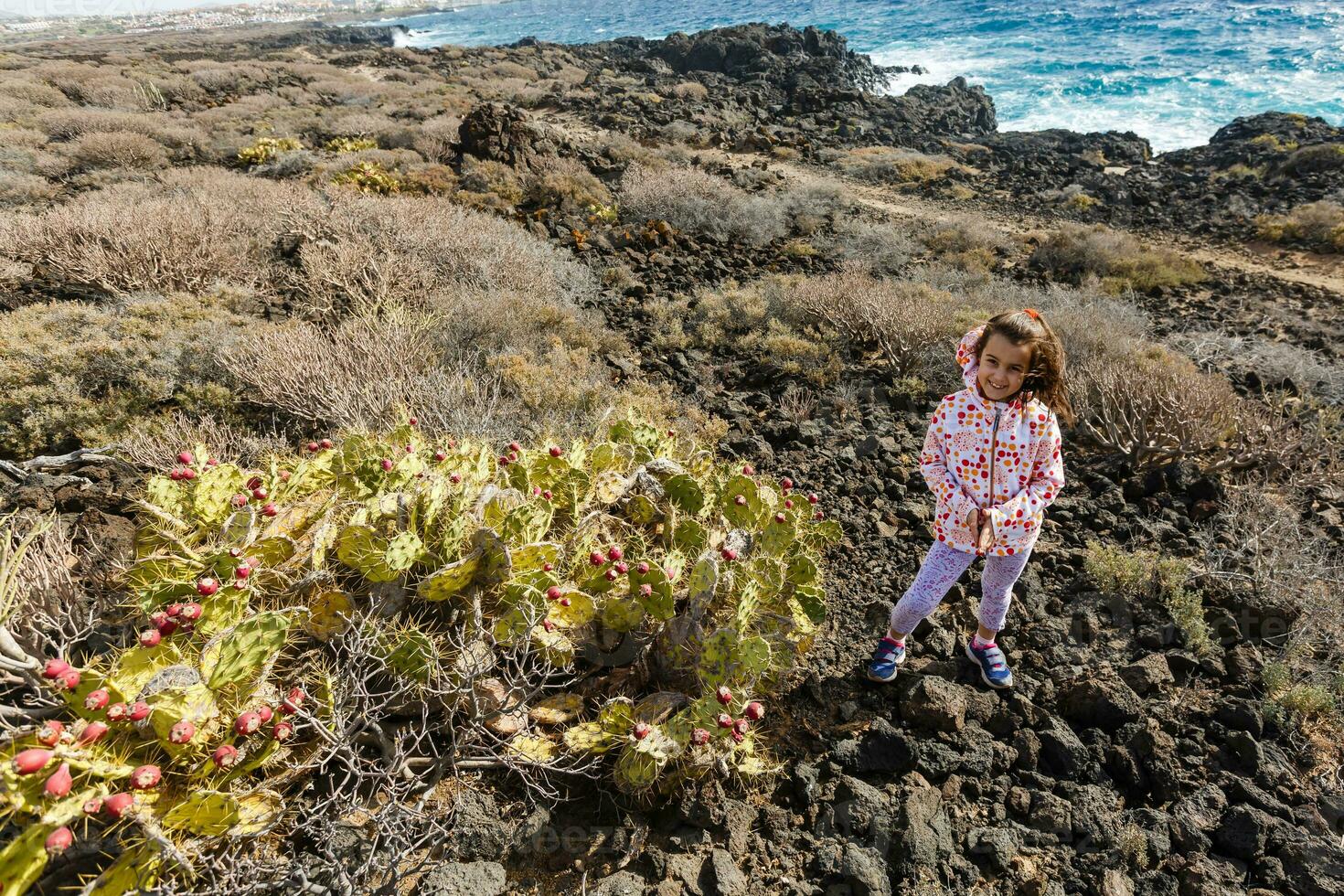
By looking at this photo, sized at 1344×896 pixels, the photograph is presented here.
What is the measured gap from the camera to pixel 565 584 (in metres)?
2.50

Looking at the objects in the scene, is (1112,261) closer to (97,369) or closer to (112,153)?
(97,369)

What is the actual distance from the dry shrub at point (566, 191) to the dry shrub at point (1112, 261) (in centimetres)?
712

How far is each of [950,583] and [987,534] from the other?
0.38 metres

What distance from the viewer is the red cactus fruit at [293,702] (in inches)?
70.0

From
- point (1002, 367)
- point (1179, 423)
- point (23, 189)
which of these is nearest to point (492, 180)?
point (23, 189)

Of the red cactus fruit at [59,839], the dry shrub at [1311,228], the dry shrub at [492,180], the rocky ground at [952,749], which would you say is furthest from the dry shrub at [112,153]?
the dry shrub at [1311,228]

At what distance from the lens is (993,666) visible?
9.11 feet

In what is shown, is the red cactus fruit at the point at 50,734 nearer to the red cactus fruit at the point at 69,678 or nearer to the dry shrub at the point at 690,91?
the red cactus fruit at the point at 69,678

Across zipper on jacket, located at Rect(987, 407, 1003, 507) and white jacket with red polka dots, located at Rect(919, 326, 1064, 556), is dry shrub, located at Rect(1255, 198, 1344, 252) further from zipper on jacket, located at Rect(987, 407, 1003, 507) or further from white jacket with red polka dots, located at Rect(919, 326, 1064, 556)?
zipper on jacket, located at Rect(987, 407, 1003, 507)

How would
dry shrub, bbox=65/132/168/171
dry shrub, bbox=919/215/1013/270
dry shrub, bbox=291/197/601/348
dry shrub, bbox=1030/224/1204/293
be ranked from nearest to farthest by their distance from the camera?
dry shrub, bbox=291/197/601/348
dry shrub, bbox=1030/224/1204/293
dry shrub, bbox=919/215/1013/270
dry shrub, bbox=65/132/168/171

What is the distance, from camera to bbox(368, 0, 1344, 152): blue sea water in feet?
78.8

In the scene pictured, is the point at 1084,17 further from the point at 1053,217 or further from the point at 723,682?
the point at 723,682

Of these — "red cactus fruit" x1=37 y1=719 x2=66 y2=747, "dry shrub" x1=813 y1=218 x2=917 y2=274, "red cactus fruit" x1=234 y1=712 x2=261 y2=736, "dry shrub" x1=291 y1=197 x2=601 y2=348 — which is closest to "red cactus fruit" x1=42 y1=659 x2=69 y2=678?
"red cactus fruit" x1=37 y1=719 x2=66 y2=747

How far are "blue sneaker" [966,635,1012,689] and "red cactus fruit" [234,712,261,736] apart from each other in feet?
9.22
